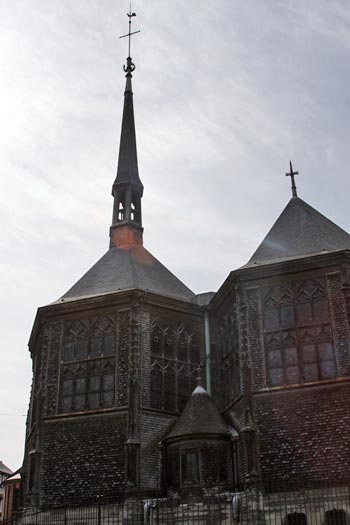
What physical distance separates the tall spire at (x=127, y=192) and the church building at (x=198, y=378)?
3.83 metres

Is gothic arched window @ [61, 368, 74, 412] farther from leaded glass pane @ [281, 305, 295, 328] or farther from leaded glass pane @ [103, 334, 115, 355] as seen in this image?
leaded glass pane @ [281, 305, 295, 328]

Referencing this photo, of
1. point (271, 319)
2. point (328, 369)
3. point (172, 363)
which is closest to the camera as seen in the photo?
point (328, 369)

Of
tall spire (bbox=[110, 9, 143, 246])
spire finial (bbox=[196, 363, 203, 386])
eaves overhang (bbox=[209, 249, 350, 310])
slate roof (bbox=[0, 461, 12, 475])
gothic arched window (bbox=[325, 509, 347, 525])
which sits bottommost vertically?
gothic arched window (bbox=[325, 509, 347, 525])

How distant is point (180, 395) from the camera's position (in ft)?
90.9

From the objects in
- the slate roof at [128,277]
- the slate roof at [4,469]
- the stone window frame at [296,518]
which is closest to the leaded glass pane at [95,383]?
the slate roof at [128,277]

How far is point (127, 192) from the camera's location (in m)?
36.2

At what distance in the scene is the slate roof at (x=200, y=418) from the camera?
24.2 meters

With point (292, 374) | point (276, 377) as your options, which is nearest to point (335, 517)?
point (292, 374)

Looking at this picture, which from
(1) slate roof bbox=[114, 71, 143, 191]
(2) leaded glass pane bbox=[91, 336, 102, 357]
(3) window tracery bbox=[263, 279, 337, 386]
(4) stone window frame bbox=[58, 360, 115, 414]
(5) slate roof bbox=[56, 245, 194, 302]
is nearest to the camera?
(3) window tracery bbox=[263, 279, 337, 386]

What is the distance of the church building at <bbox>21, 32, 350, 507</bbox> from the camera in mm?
22625

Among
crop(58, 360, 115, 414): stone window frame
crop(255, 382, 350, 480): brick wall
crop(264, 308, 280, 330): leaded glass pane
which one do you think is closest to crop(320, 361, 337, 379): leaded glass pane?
crop(255, 382, 350, 480): brick wall

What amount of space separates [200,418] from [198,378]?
209 cm

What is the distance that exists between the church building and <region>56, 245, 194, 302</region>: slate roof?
118 mm

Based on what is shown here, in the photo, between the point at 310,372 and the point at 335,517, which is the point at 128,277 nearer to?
the point at 310,372
